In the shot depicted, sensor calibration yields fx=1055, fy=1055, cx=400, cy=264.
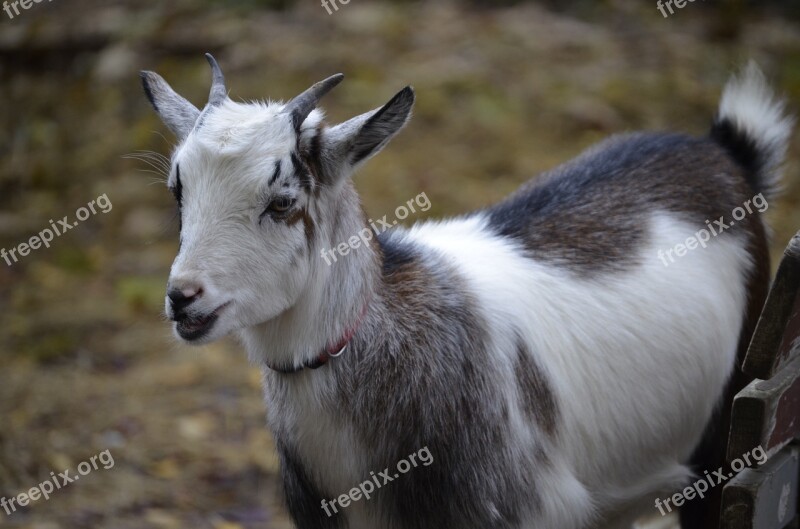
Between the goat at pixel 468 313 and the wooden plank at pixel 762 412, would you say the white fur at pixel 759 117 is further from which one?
the wooden plank at pixel 762 412

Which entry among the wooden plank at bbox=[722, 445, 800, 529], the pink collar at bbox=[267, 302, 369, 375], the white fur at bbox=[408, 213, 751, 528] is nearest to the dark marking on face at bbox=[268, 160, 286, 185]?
the pink collar at bbox=[267, 302, 369, 375]

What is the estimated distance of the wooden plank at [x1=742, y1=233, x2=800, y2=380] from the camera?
284 centimetres

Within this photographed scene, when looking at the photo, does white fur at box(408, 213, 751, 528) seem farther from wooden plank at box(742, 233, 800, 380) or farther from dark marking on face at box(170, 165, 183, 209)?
dark marking on face at box(170, 165, 183, 209)

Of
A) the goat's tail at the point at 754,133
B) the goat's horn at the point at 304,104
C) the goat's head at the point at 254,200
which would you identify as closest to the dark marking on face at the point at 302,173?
the goat's head at the point at 254,200

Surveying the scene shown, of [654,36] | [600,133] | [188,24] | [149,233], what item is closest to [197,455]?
[149,233]

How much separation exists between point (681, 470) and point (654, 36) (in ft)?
21.1

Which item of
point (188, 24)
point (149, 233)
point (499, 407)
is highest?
point (188, 24)

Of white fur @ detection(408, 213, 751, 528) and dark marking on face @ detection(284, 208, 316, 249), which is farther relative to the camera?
white fur @ detection(408, 213, 751, 528)

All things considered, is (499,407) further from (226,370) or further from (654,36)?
(654,36)

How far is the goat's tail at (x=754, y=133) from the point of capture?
450cm

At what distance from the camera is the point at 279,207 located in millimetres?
3248

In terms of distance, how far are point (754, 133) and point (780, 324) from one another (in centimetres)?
178

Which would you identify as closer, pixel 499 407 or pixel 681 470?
pixel 499 407

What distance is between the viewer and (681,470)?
408cm
